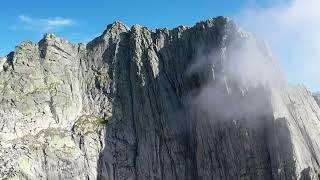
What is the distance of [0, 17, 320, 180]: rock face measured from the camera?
12962cm

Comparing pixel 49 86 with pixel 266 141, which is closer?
pixel 266 141

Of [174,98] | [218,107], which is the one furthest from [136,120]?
[218,107]

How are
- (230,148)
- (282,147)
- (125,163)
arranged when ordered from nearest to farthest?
(282,147) → (230,148) → (125,163)

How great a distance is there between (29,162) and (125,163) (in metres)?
23.6

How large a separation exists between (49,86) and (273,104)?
59.0 meters

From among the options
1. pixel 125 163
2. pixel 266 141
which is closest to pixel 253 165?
pixel 266 141

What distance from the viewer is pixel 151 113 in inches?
5832

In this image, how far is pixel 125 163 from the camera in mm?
142000

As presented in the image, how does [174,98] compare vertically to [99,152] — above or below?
above

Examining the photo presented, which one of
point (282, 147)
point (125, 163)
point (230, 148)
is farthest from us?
point (125, 163)

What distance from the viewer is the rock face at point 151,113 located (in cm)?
12962

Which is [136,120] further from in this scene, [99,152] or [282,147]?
[282,147]

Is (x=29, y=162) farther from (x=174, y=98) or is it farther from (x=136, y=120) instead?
(x=174, y=98)

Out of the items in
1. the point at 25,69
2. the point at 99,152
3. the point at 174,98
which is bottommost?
the point at 99,152
